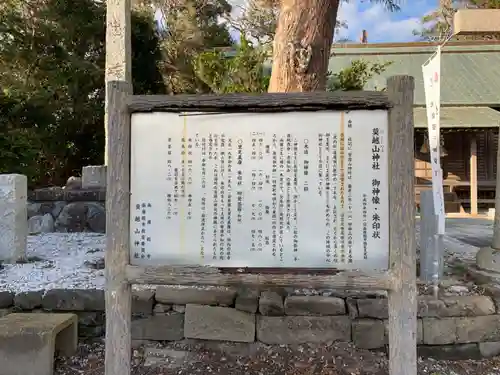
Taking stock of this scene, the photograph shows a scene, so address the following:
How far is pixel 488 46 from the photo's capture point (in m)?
13.8

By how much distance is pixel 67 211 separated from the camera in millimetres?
6527

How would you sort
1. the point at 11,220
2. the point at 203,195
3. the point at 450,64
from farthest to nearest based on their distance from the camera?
the point at 450,64
the point at 11,220
the point at 203,195

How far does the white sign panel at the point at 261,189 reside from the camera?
7.05 feet

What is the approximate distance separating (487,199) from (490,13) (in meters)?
8.75

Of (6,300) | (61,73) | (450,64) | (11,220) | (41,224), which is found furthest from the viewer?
(450,64)

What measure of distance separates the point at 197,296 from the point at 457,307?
179 centimetres

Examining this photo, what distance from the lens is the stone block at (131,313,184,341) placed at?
3238 mm

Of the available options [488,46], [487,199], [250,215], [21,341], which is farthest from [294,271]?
[488,46]

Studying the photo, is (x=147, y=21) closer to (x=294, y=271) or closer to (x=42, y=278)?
(x=42, y=278)

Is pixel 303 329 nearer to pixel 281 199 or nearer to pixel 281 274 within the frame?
pixel 281 274

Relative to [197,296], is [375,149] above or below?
above

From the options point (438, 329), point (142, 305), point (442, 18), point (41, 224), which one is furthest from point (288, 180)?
point (442, 18)

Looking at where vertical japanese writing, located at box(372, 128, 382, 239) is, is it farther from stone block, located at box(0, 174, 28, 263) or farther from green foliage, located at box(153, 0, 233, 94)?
green foliage, located at box(153, 0, 233, 94)

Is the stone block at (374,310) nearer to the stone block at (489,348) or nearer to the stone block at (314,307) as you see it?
the stone block at (314,307)
